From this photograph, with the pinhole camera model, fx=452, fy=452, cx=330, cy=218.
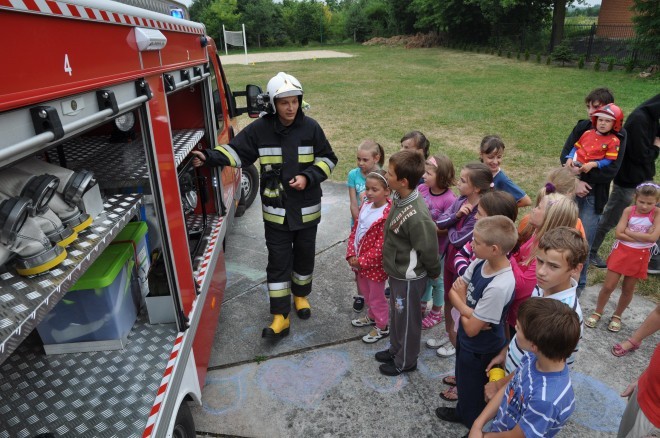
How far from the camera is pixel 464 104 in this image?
14.2 meters

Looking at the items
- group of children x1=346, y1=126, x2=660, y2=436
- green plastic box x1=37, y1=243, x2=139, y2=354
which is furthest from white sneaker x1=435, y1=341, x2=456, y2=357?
green plastic box x1=37, y1=243, x2=139, y2=354

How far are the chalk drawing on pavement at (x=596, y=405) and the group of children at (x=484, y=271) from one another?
2.46 feet

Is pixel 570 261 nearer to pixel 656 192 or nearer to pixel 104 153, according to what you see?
pixel 656 192

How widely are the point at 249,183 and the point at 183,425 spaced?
14.4ft

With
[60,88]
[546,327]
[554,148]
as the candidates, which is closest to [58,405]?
[60,88]

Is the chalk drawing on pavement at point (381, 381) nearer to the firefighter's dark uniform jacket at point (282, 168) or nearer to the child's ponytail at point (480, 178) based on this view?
the firefighter's dark uniform jacket at point (282, 168)

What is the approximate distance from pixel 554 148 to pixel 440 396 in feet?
24.9

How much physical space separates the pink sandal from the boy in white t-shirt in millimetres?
1535

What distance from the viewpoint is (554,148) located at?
9.12 meters

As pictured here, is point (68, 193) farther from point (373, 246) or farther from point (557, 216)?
point (557, 216)

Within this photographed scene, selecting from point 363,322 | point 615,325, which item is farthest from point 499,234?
point 615,325

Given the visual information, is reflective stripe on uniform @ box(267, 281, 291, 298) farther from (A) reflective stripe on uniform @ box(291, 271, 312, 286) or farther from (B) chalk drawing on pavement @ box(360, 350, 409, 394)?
(B) chalk drawing on pavement @ box(360, 350, 409, 394)

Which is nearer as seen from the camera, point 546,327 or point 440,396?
point 546,327

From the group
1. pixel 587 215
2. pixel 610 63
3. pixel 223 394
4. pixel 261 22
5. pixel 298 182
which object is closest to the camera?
pixel 223 394
